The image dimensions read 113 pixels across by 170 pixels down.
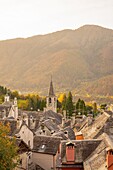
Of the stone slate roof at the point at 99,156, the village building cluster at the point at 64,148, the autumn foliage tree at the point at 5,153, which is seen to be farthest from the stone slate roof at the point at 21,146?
the stone slate roof at the point at 99,156

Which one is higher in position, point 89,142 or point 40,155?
point 89,142

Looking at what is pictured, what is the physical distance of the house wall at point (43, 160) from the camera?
147ft

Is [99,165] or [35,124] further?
[35,124]

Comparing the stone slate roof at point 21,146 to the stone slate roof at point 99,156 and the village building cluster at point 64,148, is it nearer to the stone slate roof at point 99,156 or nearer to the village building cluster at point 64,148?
the village building cluster at point 64,148

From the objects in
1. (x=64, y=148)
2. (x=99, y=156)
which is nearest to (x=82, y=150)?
(x=64, y=148)

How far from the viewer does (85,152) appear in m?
35.8

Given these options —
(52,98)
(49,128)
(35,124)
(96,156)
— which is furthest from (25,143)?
(52,98)

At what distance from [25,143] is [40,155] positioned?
130 inches

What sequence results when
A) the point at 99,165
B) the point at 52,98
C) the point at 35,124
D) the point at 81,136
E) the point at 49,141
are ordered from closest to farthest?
the point at 99,165, the point at 49,141, the point at 81,136, the point at 35,124, the point at 52,98

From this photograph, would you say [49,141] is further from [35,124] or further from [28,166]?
[35,124]

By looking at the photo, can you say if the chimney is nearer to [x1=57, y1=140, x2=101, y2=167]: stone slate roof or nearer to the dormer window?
[x1=57, y1=140, x2=101, y2=167]: stone slate roof

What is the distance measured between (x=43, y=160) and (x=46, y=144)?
2.34 metres

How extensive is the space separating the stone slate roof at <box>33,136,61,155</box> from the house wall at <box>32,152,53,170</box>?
55 centimetres

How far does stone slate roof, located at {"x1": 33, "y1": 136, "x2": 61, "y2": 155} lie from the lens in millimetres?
45375
